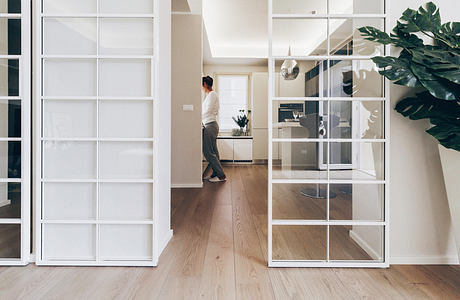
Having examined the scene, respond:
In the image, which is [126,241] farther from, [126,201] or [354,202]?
[354,202]

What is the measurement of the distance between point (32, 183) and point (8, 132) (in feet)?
1.11

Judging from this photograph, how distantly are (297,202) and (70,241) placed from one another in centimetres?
139

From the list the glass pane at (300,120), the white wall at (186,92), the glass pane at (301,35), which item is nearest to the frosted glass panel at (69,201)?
the glass pane at (300,120)

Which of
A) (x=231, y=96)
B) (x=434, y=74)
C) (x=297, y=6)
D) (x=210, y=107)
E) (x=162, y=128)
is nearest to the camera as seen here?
(x=434, y=74)

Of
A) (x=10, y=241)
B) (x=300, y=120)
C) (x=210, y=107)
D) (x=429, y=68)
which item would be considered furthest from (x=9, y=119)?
(x=210, y=107)

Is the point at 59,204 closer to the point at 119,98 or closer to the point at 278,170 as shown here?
the point at 119,98

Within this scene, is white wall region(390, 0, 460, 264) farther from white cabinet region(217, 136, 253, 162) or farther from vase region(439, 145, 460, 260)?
white cabinet region(217, 136, 253, 162)

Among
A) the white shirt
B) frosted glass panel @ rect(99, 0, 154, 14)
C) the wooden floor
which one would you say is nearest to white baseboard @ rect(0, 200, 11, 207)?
the wooden floor

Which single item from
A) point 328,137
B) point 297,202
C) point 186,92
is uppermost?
point 186,92

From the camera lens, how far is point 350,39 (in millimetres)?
1791

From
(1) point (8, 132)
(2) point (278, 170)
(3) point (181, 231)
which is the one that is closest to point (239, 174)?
(3) point (181, 231)

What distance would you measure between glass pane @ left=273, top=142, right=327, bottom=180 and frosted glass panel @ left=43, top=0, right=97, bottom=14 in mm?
1386

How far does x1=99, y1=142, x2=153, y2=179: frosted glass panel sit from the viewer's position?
178 cm

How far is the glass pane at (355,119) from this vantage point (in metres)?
1.76
